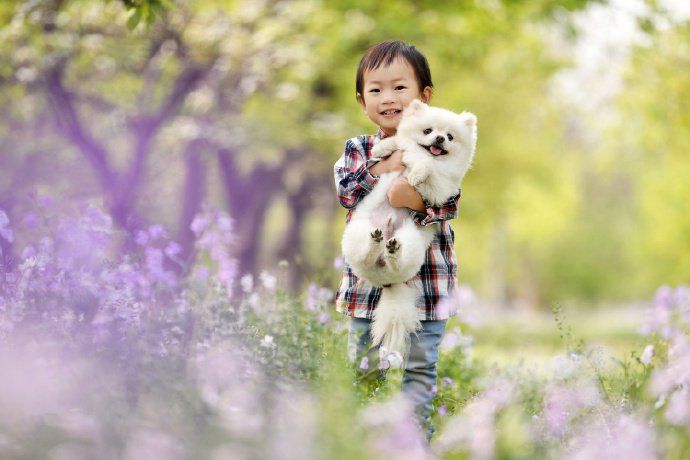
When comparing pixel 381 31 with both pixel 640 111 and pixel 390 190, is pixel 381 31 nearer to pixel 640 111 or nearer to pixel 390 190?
pixel 640 111

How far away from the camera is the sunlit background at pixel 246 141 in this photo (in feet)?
11.6

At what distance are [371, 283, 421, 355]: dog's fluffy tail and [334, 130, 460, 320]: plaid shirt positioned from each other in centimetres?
6

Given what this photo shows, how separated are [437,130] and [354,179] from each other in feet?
1.46

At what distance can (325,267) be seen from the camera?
213 inches

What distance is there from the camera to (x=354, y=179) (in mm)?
3635

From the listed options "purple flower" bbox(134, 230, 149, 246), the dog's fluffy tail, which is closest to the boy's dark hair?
the dog's fluffy tail

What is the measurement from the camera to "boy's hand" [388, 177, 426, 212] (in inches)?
137

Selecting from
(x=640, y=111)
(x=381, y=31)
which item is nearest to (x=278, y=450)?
(x=381, y=31)

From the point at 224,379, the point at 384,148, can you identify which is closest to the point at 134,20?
the point at 384,148

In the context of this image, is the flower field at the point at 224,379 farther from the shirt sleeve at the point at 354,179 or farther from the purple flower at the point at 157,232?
the shirt sleeve at the point at 354,179

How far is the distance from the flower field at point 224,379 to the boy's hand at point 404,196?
0.55 m

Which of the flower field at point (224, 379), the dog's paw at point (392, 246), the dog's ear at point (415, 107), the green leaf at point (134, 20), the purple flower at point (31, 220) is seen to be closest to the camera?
the flower field at point (224, 379)

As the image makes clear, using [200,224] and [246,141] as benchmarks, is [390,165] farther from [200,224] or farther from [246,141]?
[246,141]

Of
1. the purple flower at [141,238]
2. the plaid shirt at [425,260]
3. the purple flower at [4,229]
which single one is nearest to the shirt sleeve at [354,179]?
the plaid shirt at [425,260]
